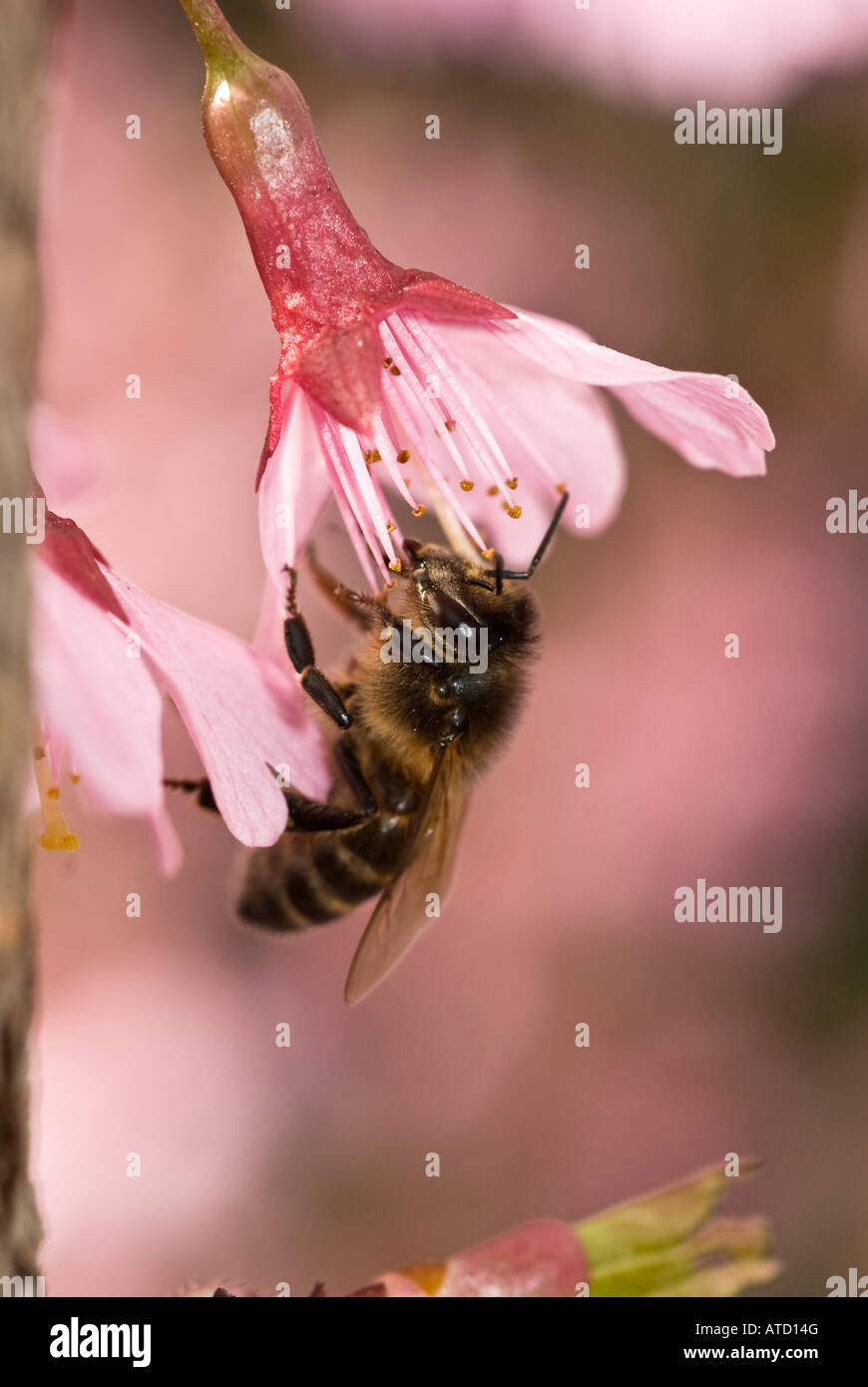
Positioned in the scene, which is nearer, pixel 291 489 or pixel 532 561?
pixel 291 489

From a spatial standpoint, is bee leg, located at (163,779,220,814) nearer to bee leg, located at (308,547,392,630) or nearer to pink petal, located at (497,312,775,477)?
bee leg, located at (308,547,392,630)

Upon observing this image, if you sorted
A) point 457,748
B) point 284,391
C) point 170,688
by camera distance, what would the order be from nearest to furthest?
1. point 170,688
2. point 284,391
3. point 457,748

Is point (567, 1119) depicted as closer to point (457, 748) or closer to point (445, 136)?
point (457, 748)

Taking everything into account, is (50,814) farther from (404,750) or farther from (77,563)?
(404,750)

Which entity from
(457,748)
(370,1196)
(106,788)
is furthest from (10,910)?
(370,1196)

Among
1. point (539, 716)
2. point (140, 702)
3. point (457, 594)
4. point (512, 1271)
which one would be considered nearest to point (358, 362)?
point (457, 594)

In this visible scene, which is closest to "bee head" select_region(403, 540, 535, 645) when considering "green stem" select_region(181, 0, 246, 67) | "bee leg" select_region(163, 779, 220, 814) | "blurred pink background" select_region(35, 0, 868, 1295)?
"bee leg" select_region(163, 779, 220, 814)
